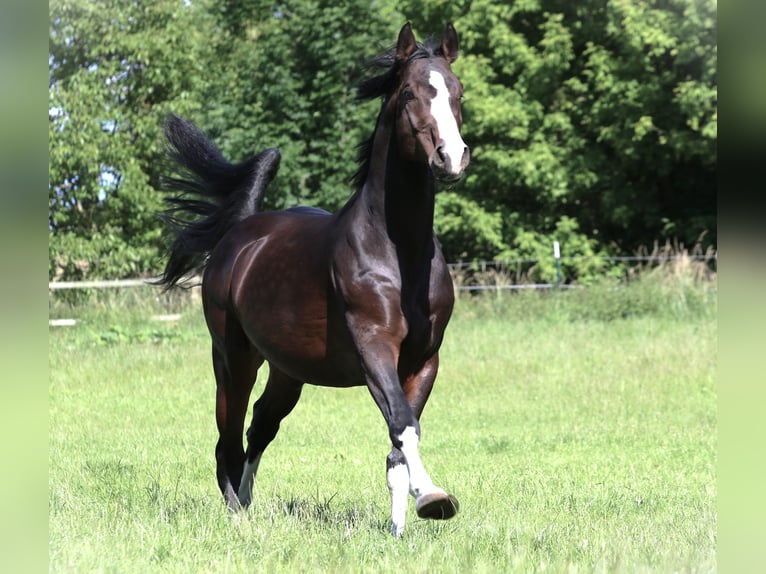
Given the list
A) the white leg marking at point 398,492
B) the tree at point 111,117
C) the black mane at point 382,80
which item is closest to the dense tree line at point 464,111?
the tree at point 111,117

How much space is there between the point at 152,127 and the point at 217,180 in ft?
70.7

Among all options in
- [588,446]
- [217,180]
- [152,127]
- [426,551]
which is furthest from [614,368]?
[152,127]

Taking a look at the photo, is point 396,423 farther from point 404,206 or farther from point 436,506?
point 404,206

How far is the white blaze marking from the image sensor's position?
14.5ft

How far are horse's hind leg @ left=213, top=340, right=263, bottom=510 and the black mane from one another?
173cm

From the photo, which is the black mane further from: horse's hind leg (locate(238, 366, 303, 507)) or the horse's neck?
horse's hind leg (locate(238, 366, 303, 507))

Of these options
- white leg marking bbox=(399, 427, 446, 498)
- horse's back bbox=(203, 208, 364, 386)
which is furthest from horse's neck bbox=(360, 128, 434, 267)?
white leg marking bbox=(399, 427, 446, 498)

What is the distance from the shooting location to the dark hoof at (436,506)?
437cm

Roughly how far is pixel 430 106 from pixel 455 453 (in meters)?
5.46

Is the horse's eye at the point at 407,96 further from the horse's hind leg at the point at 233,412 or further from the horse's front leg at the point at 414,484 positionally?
the horse's hind leg at the point at 233,412

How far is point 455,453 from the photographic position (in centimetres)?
954

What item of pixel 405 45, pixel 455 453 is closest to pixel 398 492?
pixel 405 45

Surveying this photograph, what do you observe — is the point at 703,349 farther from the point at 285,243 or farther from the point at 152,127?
the point at 152,127

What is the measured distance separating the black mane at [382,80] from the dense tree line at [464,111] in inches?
799
